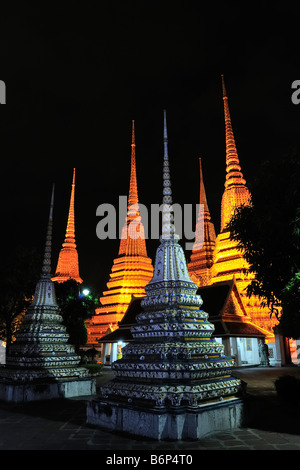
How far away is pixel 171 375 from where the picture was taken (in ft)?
19.9

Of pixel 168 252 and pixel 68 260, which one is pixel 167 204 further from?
pixel 68 260

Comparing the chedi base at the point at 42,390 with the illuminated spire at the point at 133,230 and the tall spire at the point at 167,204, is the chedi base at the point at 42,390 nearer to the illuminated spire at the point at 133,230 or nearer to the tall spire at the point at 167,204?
the tall spire at the point at 167,204

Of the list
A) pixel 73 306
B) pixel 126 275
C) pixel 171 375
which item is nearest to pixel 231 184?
pixel 126 275

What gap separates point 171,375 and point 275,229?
5844mm

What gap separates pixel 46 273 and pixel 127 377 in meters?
6.91

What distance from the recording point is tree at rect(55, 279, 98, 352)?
73.5 feet

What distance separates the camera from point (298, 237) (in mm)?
9023

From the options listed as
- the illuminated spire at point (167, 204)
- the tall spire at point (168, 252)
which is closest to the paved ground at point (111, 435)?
the tall spire at point (168, 252)

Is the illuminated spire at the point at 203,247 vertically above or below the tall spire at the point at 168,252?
above

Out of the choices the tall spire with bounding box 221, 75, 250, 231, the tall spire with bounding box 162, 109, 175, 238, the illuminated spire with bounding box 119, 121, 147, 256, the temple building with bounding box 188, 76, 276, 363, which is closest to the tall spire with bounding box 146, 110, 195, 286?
the tall spire with bounding box 162, 109, 175, 238

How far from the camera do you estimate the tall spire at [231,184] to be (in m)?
38.4

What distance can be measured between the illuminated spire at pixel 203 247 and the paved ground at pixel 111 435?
36533mm

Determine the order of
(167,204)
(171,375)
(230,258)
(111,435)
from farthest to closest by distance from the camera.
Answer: (230,258)
(167,204)
(171,375)
(111,435)

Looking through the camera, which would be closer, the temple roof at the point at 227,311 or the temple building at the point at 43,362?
the temple building at the point at 43,362
